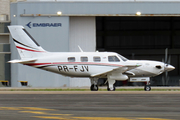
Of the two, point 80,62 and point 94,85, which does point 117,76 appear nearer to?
point 94,85

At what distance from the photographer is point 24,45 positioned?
2541cm

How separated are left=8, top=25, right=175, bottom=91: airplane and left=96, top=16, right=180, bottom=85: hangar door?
2139 cm

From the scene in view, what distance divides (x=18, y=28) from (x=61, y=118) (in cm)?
1601

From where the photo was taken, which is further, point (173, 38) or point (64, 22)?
point (173, 38)

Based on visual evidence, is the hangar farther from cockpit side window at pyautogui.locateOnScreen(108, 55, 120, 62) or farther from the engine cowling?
cockpit side window at pyautogui.locateOnScreen(108, 55, 120, 62)

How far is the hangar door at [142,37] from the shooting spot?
47062mm

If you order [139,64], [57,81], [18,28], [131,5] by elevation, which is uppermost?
[131,5]

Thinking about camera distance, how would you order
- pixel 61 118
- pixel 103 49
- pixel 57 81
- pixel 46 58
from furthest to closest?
pixel 103 49
pixel 57 81
pixel 46 58
pixel 61 118

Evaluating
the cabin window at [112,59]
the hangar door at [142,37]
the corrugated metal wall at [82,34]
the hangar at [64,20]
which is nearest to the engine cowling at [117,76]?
the cabin window at [112,59]

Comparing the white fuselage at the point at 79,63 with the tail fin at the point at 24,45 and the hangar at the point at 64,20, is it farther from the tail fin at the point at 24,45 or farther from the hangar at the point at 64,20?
the hangar at the point at 64,20

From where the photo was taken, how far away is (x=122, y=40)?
49594 mm

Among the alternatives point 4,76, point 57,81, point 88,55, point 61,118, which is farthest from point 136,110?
point 4,76

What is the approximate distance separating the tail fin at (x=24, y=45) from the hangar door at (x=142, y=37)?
74.3 feet

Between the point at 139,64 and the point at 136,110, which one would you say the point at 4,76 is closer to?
the point at 139,64
